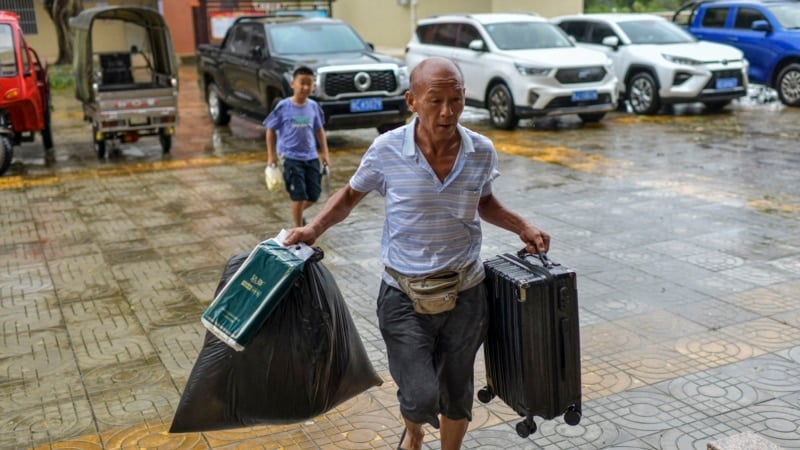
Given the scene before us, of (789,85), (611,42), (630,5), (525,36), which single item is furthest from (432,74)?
(630,5)

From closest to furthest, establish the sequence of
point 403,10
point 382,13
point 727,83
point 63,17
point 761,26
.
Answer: point 727,83
point 761,26
point 63,17
point 403,10
point 382,13

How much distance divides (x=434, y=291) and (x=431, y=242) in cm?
18

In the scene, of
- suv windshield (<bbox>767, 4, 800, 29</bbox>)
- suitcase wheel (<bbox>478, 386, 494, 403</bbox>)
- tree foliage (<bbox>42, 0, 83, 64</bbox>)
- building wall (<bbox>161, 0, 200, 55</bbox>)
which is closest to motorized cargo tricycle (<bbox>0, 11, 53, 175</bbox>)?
suitcase wheel (<bbox>478, 386, 494, 403</bbox>)

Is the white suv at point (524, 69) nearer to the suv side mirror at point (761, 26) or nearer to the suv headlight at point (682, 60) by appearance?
the suv headlight at point (682, 60)

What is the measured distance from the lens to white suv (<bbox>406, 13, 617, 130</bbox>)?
13.4 metres

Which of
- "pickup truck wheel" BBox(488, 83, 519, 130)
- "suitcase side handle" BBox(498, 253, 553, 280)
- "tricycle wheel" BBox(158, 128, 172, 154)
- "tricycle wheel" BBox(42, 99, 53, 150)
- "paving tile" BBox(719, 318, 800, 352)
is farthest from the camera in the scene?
"pickup truck wheel" BBox(488, 83, 519, 130)

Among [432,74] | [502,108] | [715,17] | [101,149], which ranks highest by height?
[432,74]

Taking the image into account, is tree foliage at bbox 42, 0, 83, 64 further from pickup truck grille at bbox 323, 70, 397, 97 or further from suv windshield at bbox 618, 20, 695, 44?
suv windshield at bbox 618, 20, 695, 44

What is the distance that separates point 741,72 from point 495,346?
1249cm

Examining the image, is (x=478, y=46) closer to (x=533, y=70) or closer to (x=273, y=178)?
(x=533, y=70)

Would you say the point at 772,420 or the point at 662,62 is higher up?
the point at 662,62

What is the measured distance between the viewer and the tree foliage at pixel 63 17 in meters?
24.0

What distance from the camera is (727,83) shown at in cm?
1439

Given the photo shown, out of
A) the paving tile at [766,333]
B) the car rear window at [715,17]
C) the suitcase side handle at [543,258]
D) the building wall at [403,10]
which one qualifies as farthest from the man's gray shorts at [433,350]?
the building wall at [403,10]
